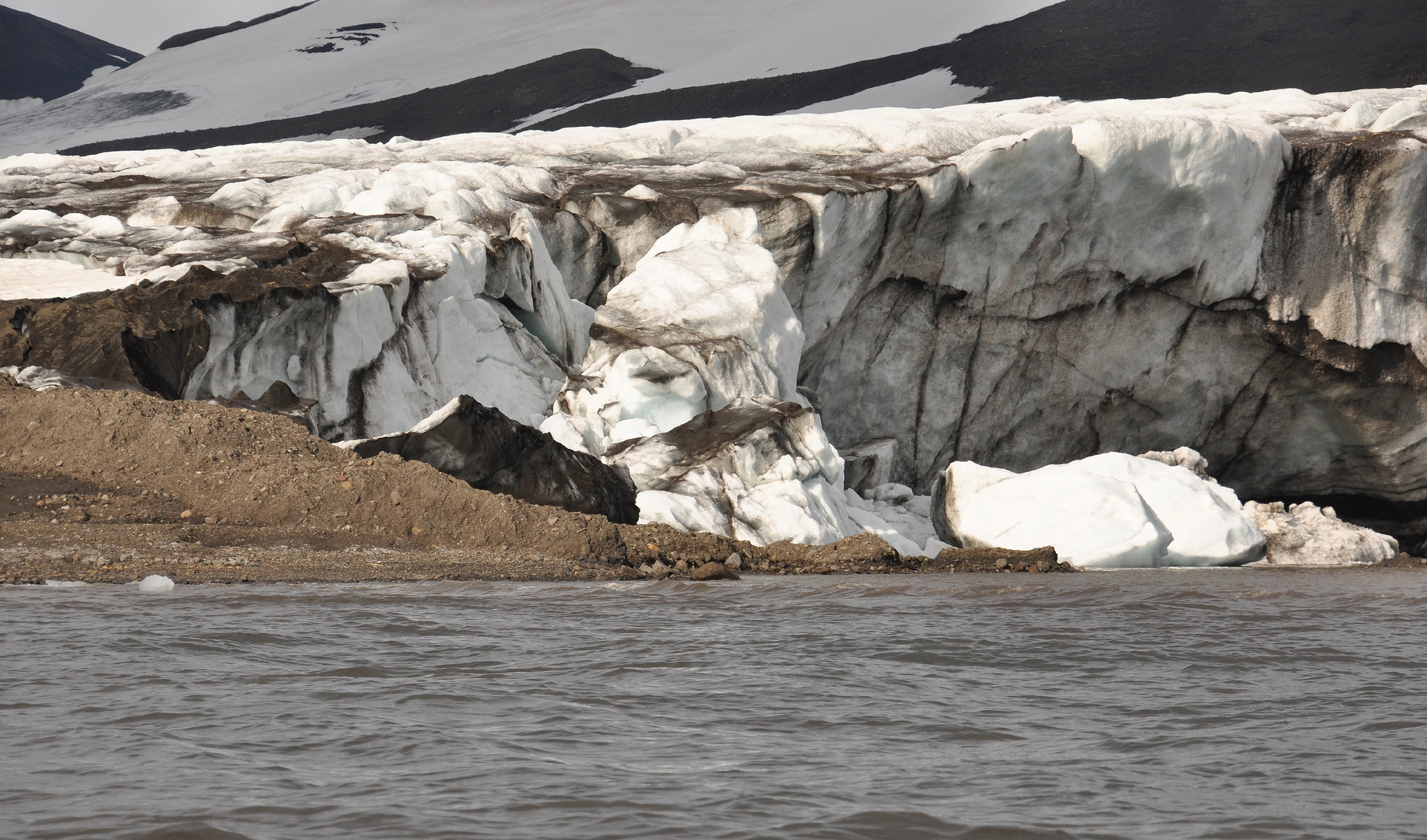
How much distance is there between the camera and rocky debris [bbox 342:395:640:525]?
436 inches

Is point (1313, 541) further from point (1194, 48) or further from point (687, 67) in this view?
point (687, 67)

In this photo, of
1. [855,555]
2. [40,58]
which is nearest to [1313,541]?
[855,555]

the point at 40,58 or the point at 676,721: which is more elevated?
the point at 40,58

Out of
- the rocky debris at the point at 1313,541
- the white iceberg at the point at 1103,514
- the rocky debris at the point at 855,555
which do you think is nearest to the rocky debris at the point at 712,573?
the rocky debris at the point at 855,555

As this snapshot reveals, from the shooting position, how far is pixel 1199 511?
1439 centimetres

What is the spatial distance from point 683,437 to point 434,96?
65076 millimetres

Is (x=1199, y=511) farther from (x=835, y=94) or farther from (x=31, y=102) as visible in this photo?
(x=31, y=102)

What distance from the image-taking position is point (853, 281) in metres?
18.8

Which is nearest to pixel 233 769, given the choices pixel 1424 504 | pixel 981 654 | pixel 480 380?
pixel 981 654

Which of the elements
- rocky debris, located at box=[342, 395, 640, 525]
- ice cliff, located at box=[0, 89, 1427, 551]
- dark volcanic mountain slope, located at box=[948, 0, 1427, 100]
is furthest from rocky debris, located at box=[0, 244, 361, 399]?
dark volcanic mountain slope, located at box=[948, 0, 1427, 100]

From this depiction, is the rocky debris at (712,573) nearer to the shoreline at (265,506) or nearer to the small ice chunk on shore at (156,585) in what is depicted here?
the shoreline at (265,506)

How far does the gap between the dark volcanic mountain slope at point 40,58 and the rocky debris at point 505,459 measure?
72.4m

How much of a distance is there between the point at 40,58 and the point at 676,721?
8495cm

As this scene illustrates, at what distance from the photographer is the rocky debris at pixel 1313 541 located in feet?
50.7
